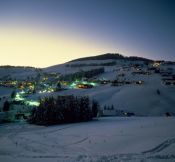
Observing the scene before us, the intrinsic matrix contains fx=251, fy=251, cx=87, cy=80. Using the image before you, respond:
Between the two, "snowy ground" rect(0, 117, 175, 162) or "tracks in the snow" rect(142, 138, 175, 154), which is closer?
"snowy ground" rect(0, 117, 175, 162)

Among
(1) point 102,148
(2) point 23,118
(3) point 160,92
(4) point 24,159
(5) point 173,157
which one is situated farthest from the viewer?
(3) point 160,92

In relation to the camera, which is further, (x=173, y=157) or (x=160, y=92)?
(x=160, y=92)

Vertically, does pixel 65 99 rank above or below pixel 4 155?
above

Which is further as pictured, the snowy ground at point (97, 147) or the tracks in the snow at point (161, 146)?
the tracks in the snow at point (161, 146)

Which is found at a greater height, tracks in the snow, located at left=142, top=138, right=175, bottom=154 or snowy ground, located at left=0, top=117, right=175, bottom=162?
tracks in the snow, located at left=142, top=138, right=175, bottom=154

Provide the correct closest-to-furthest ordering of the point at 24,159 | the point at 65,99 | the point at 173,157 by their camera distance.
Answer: the point at 173,157 < the point at 24,159 < the point at 65,99

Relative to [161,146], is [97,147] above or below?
below

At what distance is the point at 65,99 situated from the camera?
222 feet

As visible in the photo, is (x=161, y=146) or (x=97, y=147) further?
(x=97, y=147)

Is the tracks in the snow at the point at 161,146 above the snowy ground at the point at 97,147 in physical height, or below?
above

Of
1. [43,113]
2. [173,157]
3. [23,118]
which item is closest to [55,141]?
[173,157]

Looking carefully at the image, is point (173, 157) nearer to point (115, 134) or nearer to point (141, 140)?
point (141, 140)

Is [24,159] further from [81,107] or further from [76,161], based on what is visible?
[81,107]

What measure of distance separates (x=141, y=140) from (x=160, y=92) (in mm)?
103554
